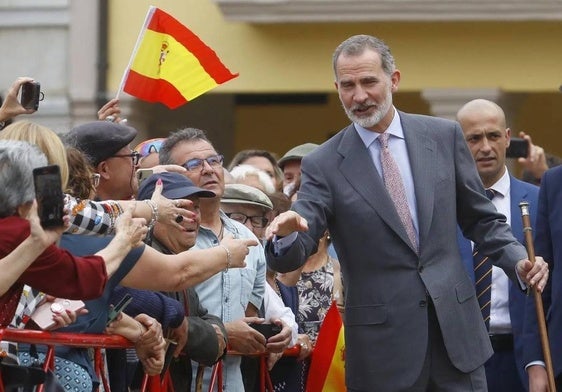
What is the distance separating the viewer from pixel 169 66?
8930 mm

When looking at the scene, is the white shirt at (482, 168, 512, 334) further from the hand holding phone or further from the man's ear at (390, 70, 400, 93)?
the hand holding phone

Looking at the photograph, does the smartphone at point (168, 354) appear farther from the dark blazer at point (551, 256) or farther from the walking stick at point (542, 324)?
the dark blazer at point (551, 256)

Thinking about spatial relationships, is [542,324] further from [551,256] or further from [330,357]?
[330,357]

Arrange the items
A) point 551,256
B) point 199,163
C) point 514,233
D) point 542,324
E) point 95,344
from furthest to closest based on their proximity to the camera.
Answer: point 514,233
point 199,163
point 551,256
point 542,324
point 95,344

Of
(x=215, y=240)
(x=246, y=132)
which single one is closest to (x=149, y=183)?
(x=215, y=240)

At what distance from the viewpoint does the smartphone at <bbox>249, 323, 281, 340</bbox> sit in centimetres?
730

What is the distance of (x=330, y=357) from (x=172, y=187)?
1421 millimetres

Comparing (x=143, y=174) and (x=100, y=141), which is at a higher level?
(x=100, y=141)

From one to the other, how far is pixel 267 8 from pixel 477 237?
937cm

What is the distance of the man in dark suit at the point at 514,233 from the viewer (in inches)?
295

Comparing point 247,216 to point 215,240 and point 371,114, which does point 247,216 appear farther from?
point 371,114

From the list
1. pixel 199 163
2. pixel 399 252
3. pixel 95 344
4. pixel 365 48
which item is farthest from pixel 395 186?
pixel 95 344

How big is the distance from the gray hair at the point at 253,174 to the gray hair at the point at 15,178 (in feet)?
12.8

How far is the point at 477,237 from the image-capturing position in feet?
22.2
